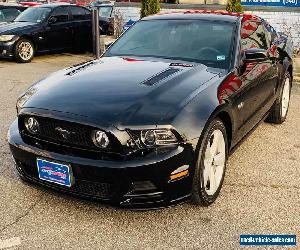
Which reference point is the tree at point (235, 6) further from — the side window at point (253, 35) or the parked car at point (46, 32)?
the side window at point (253, 35)

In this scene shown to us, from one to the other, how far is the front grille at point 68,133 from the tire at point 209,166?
2.40 ft

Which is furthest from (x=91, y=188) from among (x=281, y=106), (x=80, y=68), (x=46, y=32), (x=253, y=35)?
(x=46, y=32)

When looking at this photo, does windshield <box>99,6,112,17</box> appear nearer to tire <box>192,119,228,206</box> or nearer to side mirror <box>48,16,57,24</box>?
side mirror <box>48,16,57,24</box>

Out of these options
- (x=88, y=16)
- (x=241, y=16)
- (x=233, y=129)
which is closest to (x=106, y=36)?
(x=88, y=16)

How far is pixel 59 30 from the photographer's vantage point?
38.2 ft

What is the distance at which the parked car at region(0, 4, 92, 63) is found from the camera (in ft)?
35.0

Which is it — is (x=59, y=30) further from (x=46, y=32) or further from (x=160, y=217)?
(x=160, y=217)

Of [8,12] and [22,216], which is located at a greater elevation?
[8,12]

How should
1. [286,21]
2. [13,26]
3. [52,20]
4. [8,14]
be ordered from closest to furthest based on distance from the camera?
[13,26]
[52,20]
[286,21]
[8,14]

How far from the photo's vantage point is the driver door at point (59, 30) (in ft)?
37.5

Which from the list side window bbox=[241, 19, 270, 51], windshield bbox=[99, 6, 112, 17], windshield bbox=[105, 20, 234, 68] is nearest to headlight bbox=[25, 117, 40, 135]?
windshield bbox=[105, 20, 234, 68]

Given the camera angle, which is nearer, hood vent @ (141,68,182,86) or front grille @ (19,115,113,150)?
front grille @ (19,115,113,150)

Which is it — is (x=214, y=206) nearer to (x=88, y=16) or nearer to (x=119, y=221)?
(x=119, y=221)

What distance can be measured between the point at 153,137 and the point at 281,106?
3.24 m
